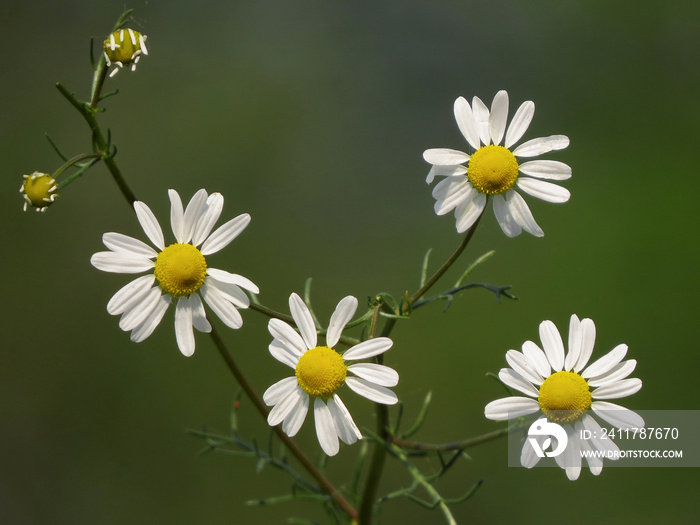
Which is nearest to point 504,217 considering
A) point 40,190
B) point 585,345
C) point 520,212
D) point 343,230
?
point 520,212

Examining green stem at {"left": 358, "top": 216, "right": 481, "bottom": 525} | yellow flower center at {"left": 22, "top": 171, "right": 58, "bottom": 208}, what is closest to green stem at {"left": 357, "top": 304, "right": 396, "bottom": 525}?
green stem at {"left": 358, "top": 216, "right": 481, "bottom": 525}

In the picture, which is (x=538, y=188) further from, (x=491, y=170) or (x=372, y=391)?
(x=372, y=391)

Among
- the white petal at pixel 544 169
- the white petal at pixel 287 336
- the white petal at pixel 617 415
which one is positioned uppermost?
the white petal at pixel 544 169

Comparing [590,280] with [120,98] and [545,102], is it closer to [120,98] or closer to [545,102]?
[545,102]

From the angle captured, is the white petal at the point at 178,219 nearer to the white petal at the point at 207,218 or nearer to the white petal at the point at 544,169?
the white petal at the point at 207,218

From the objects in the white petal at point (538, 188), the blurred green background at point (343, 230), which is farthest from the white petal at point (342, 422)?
the blurred green background at point (343, 230)

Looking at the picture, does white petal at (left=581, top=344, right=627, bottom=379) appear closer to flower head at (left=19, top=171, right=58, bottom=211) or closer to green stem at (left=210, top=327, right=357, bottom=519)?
green stem at (left=210, top=327, right=357, bottom=519)

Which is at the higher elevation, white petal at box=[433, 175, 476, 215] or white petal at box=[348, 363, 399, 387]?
white petal at box=[433, 175, 476, 215]

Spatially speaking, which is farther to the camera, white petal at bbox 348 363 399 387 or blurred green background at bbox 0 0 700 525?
blurred green background at bbox 0 0 700 525
